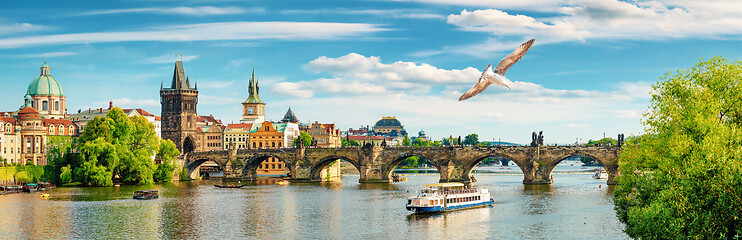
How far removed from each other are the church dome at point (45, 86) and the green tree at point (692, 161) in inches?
6401

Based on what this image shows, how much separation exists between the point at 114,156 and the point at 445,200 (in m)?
58.2

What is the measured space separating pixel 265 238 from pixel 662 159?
3109 centimetres

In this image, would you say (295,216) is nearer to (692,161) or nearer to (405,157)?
(692,161)

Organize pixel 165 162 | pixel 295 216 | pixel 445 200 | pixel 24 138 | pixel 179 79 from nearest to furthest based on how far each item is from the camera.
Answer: pixel 295 216 < pixel 445 200 < pixel 165 162 < pixel 24 138 < pixel 179 79

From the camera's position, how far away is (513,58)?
1228 inches

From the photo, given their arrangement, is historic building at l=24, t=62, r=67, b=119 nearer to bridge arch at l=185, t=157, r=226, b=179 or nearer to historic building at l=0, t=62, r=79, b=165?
historic building at l=0, t=62, r=79, b=165

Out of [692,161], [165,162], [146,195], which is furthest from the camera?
[165,162]

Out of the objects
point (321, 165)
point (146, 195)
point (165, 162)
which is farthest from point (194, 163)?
point (146, 195)

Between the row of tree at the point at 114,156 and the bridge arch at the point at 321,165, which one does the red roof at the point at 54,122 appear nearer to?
the row of tree at the point at 114,156

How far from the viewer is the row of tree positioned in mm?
114688

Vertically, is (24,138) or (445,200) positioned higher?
(24,138)

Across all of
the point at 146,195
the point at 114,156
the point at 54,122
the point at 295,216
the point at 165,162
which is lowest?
the point at 295,216

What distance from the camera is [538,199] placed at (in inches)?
3593

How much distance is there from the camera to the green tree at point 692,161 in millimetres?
36562
